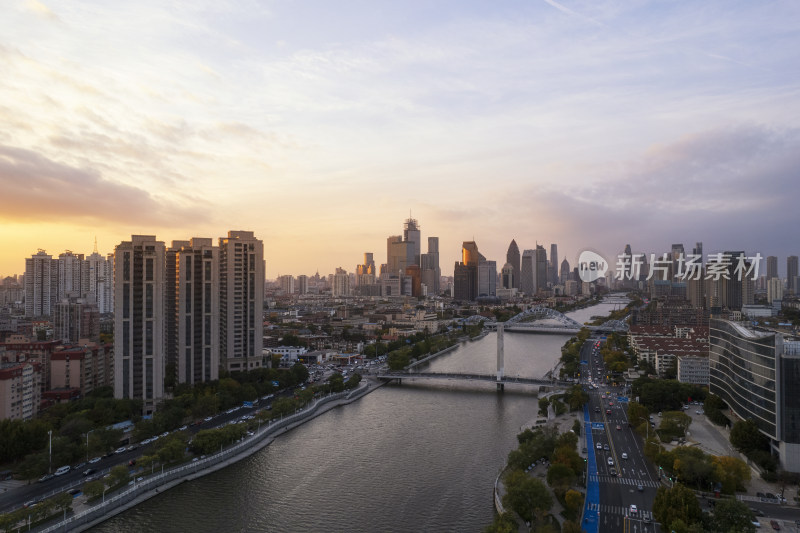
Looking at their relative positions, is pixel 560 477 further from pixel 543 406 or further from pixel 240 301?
pixel 240 301

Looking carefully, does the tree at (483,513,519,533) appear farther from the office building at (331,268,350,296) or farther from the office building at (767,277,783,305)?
the office building at (331,268,350,296)

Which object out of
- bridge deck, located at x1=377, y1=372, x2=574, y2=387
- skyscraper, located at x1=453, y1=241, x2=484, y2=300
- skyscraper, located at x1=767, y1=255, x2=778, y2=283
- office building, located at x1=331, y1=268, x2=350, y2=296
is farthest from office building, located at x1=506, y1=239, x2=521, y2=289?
bridge deck, located at x1=377, y1=372, x2=574, y2=387

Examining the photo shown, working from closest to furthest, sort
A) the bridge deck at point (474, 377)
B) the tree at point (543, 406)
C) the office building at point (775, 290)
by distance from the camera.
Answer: the tree at point (543, 406)
the bridge deck at point (474, 377)
the office building at point (775, 290)

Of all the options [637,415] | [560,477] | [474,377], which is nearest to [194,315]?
[474,377]

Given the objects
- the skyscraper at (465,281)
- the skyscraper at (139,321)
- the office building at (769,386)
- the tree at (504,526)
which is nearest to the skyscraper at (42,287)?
the skyscraper at (139,321)

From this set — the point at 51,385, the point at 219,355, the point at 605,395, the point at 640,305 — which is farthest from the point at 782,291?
the point at 51,385

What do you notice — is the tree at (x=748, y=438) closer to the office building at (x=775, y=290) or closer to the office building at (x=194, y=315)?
the office building at (x=194, y=315)
